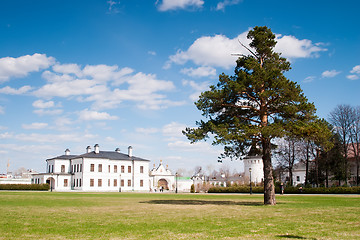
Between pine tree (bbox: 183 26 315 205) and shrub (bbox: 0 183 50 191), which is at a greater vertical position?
pine tree (bbox: 183 26 315 205)

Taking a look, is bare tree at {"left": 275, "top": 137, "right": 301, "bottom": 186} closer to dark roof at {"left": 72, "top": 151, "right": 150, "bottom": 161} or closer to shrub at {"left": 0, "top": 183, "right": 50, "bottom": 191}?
dark roof at {"left": 72, "top": 151, "right": 150, "bottom": 161}

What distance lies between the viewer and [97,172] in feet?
236

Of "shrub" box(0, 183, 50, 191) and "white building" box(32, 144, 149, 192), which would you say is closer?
"shrub" box(0, 183, 50, 191)

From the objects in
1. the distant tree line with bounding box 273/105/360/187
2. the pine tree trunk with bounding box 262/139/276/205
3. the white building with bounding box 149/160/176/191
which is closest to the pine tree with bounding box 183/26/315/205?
the pine tree trunk with bounding box 262/139/276/205

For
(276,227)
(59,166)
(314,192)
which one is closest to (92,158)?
(59,166)

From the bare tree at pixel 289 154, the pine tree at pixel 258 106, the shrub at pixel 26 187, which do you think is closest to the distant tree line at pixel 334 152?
the bare tree at pixel 289 154

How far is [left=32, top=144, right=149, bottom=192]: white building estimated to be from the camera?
71250 millimetres

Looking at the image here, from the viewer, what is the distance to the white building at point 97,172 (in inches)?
2805

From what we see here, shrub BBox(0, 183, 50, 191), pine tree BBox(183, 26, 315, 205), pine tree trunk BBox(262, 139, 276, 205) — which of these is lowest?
shrub BBox(0, 183, 50, 191)

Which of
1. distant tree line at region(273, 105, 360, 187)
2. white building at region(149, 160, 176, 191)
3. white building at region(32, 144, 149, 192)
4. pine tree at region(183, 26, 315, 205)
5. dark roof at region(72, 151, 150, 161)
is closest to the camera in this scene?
pine tree at region(183, 26, 315, 205)

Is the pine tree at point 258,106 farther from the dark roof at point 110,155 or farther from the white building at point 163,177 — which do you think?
the white building at point 163,177

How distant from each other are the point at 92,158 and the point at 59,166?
32.9 ft

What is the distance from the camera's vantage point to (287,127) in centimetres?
2081

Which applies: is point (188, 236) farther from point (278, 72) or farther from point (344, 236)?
point (278, 72)
